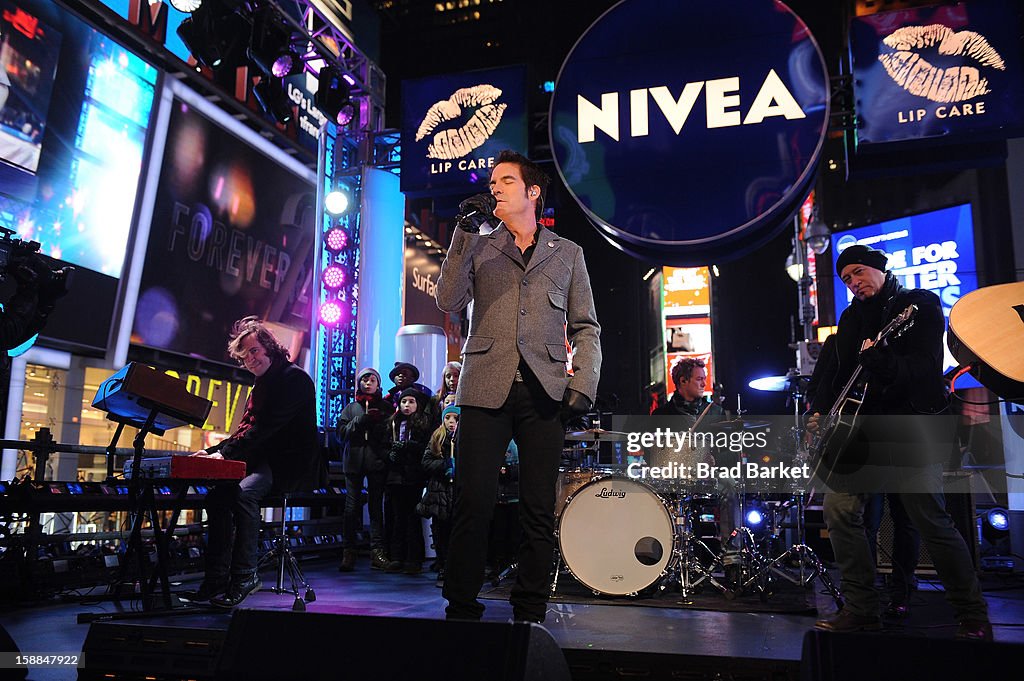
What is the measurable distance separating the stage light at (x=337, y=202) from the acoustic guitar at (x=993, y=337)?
7.96 m

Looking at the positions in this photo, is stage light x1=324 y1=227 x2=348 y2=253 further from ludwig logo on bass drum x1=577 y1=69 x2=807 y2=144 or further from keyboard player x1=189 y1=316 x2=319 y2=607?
keyboard player x1=189 y1=316 x2=319 y2=607

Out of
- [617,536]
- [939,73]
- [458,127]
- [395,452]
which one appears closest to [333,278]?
[458,127]

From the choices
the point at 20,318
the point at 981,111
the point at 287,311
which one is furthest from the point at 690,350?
the point at 20,318

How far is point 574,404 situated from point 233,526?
3.06 metres

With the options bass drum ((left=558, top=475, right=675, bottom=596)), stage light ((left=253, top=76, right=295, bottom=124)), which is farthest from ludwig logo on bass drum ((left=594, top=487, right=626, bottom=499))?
stage light ((left=253, top=76, right=295, bottom=124))

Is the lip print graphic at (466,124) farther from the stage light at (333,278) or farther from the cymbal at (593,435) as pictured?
the cymbal at (593,435)

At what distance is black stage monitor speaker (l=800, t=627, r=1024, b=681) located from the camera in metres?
1.84

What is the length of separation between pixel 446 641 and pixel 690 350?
22756mm

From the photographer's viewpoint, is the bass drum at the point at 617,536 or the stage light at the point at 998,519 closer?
the bass drum at the point at 617,536

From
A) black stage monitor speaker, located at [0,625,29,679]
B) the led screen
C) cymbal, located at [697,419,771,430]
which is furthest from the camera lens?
the led screen

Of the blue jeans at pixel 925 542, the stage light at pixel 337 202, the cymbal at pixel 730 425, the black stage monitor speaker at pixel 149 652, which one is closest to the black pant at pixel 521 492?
the black stage monitor speaker at pixel 149 652

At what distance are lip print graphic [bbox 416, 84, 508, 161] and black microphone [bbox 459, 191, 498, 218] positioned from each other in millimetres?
5053

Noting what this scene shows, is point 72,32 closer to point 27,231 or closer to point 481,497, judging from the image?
point 27,231

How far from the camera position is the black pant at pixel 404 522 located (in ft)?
24.4
